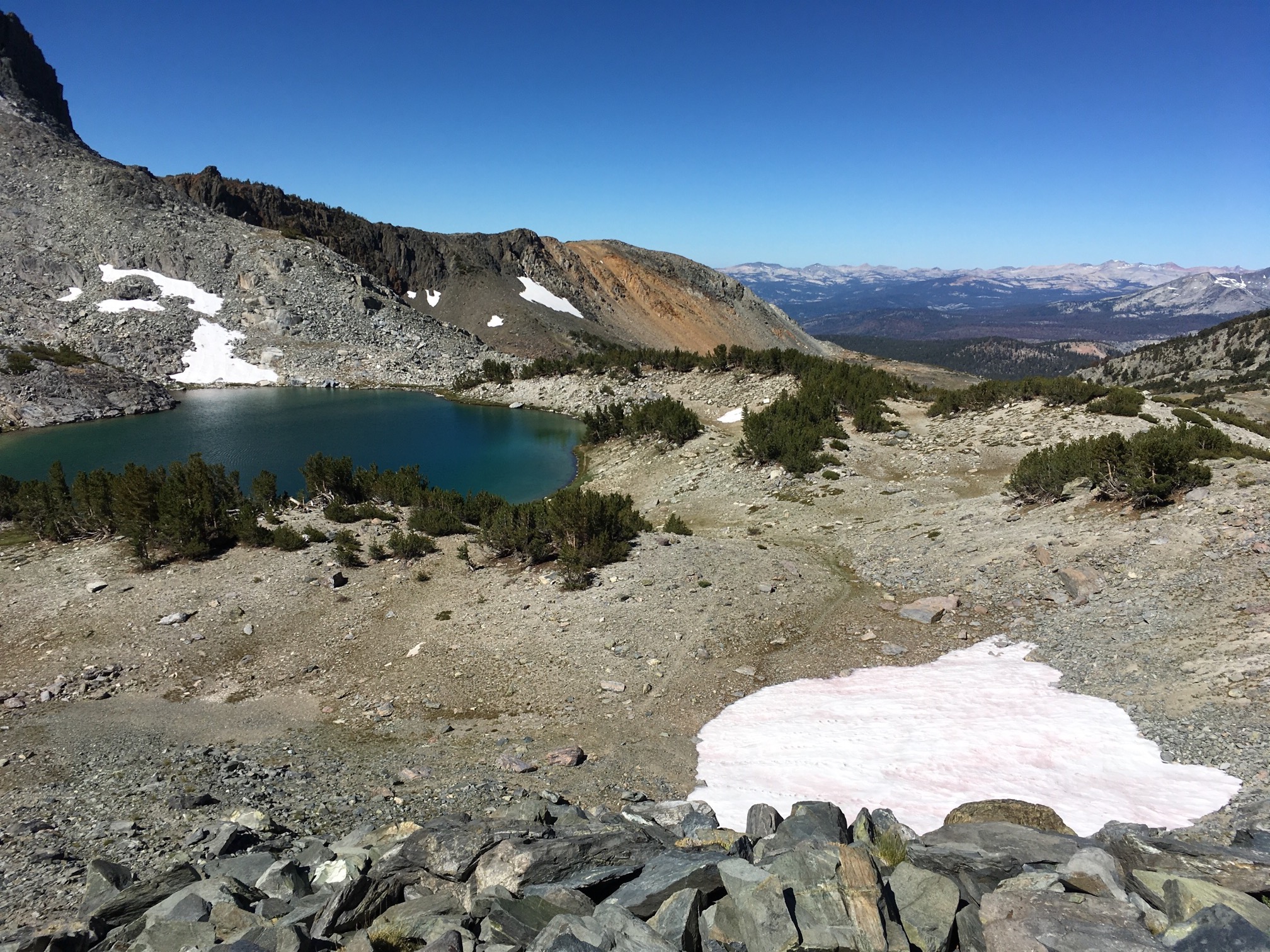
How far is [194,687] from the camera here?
1237 cm

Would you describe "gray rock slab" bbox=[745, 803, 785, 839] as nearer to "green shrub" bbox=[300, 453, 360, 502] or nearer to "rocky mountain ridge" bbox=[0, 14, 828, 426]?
"green shrub" bbox=[300, 453, 360, 502]

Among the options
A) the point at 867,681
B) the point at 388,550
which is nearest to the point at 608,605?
the point at 867,681

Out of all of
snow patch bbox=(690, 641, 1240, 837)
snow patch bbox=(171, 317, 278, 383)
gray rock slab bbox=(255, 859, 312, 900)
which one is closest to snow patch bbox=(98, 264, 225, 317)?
snow patch bbox=(171, 317, 278, 383)

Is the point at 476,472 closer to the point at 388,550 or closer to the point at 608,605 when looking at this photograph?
the point at 388,550

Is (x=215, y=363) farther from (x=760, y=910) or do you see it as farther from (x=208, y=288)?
(x=760, y=910)

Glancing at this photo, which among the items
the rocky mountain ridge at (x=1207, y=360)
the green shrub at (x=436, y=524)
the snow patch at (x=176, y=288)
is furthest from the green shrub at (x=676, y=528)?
the rocky mountain ridge at (x=1207, y=360)

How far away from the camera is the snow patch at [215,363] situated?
58500mm

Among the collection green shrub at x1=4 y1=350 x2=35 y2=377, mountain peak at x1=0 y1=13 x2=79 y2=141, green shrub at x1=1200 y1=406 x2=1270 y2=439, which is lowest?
green shrub at x1=1200 y1=406 x2=1270 y2=439

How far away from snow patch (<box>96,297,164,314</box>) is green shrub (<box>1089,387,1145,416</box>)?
2968 inches

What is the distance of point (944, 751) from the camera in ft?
30.7

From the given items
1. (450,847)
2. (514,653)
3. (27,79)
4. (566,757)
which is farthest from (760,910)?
(27,79)

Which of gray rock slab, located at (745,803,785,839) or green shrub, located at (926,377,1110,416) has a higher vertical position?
green shrub, located at (926,377,1110,416)

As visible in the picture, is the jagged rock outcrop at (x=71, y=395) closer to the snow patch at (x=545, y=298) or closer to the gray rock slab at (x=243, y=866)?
the gray rock slab at (x=243, y=866)

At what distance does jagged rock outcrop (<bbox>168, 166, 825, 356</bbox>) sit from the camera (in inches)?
3282
